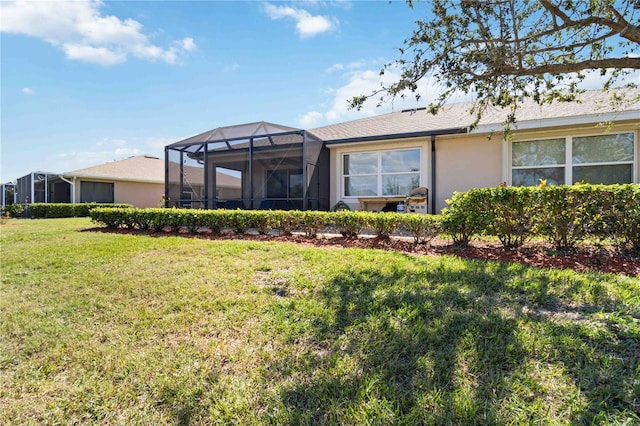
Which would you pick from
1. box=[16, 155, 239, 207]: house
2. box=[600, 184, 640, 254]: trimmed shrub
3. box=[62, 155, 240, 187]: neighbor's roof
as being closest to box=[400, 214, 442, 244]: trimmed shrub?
box=[600, 184, 640, 254]: trimmed shrub

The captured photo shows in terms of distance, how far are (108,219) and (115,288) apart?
711 centimetres

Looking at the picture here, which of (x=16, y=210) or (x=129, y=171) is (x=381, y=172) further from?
(x=16, y=210)

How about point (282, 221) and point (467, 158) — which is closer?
point (282, 221)

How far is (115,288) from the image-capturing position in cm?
465

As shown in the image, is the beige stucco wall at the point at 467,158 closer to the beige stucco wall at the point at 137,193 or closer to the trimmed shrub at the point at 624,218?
the trimmed shrub at the point at 624,218

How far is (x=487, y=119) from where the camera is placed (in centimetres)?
1045

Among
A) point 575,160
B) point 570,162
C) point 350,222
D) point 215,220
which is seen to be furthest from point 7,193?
point 575,160

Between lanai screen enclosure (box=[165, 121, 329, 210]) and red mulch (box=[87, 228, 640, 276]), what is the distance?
4134 mm

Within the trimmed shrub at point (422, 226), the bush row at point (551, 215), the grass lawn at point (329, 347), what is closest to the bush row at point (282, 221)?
the trimmed shrub at point (422, 226)

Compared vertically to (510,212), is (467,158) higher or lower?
higher

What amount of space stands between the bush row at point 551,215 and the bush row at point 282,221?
597mm

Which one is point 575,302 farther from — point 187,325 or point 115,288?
point 115,288

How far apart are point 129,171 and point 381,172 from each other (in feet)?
64.2

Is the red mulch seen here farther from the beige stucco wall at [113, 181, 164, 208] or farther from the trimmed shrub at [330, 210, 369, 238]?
the beige stucco wall at [113, 181, 164, 208]
